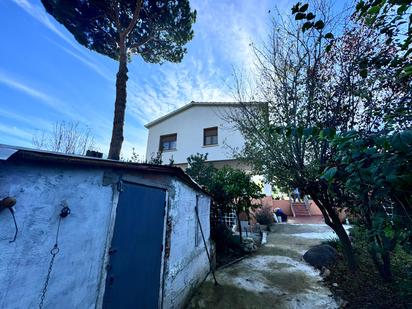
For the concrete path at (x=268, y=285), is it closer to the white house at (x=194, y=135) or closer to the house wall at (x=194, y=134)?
the white house at (x=194, y=135)

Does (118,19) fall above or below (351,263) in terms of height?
above

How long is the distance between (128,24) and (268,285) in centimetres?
1222

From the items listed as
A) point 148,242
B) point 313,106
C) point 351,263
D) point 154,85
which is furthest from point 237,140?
point 148,242

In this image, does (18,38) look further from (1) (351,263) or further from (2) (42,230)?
(1) (351,263)

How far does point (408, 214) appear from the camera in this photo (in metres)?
2.20

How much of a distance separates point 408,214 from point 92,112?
1388 centimetres

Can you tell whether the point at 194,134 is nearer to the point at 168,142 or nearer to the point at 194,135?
the point at 194,135

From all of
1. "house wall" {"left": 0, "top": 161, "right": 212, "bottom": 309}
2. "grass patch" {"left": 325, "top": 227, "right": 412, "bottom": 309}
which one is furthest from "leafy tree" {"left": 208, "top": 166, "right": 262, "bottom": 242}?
"house wall" {"left": 0, "top": 161, "right": 212, "bottom": 309}

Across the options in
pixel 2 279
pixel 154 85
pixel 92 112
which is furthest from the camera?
pixel 92 112

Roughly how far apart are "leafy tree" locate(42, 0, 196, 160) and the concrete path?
20.8 ft

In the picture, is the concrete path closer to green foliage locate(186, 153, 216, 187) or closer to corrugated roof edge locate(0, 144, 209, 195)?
corrugated roof edge locate(0, 144, 209, 195)

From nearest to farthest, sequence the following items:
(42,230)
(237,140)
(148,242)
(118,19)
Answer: (42,230)
(148,242)
(118,19)
(237,140)

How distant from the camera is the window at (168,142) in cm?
1769

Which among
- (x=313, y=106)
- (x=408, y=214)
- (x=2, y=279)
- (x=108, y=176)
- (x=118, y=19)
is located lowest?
(x=2, y=279)
